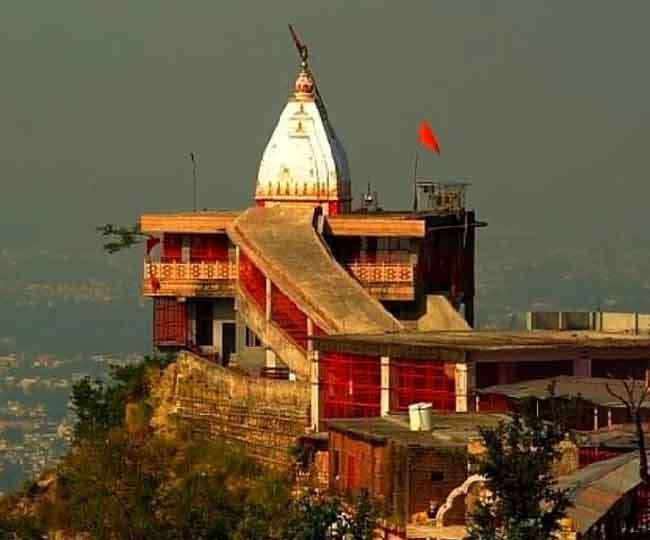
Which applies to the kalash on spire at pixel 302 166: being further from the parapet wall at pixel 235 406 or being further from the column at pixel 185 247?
the parapet wall at pixel 235 406

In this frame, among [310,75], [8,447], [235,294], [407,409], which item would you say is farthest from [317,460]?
[8,447]

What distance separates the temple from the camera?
5734cm

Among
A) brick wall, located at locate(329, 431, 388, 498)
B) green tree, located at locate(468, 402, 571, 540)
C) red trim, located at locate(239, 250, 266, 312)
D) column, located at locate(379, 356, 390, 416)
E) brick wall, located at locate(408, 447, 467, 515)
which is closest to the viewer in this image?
green tree, located at locate(468, 402, 571, 540)

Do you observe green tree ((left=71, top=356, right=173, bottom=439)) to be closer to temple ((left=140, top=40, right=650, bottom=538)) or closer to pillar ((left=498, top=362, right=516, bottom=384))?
temple ((left=140, top=40, right=650, bottom=538))

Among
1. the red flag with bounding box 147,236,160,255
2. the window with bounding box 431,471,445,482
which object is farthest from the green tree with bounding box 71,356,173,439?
the window with bounding box 431,471,445,482

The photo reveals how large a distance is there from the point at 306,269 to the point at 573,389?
47.2ft

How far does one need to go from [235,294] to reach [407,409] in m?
12.5

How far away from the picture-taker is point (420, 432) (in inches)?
2095

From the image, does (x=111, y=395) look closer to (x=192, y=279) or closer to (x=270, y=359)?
(x=192, y=279)

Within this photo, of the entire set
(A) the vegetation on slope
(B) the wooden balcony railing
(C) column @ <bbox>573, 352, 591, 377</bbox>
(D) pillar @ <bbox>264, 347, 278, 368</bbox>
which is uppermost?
(B) the wooden balcony railing

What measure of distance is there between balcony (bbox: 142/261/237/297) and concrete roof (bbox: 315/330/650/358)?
753 cm

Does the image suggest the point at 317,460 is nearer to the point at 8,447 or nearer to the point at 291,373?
the point at 291,373

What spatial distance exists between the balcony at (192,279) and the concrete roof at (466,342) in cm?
753

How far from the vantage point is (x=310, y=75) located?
74250 millimetres
